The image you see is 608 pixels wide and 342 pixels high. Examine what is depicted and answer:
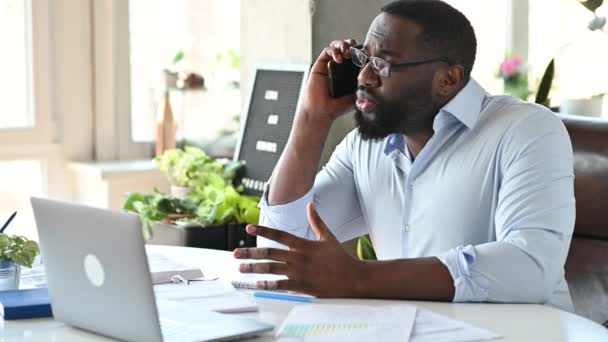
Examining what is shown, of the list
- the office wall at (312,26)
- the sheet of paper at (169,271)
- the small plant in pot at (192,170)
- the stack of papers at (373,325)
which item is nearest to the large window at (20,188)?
the small plant in pot at (192,170)

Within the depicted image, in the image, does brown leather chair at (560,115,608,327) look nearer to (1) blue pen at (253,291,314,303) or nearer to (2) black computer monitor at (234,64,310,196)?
(1) blue pen at (253,291,314,303)

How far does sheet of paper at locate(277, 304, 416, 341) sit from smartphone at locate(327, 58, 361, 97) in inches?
28.5

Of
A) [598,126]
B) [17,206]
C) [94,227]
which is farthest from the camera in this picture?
[17,206]

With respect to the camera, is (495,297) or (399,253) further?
(399,253)

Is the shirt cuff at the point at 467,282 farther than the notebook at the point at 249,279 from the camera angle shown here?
No

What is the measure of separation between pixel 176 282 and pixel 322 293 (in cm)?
31

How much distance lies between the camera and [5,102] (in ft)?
12.3

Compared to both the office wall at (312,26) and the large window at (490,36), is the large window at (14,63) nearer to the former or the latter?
the office wall at (312,26)

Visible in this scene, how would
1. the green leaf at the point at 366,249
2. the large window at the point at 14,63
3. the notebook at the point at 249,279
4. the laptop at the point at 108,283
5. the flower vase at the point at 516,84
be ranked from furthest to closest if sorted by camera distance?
the flower vase at the point at 516,84
the large window at the point at 14,63
the green leaf at the point at 366,249
the notebook at the point at 249,279
the laptop at the point at 108,283

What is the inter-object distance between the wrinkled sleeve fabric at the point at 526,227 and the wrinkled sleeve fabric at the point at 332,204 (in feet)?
1.42

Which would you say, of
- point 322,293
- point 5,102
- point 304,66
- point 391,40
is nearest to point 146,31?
point 5,102

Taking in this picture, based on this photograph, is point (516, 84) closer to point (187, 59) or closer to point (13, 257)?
point (187, 59)

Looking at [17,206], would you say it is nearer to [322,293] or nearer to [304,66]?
[304,66]

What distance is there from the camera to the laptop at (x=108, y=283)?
55.2 inches
